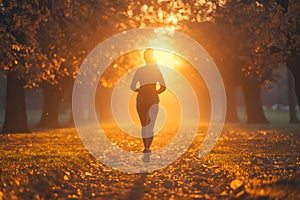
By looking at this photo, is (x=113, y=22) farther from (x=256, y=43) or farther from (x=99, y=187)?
(x=99, y=187)

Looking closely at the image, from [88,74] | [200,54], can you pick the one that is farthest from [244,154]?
[200,54]

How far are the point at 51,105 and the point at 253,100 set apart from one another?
15441 mm

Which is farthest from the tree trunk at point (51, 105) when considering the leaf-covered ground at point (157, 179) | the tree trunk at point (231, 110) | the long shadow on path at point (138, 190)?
the long shadow on path at point (138, 190)

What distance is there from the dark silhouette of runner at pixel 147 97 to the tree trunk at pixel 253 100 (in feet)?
99.3

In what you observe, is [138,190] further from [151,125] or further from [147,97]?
[147,97]

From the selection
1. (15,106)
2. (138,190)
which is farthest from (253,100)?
(138,190)

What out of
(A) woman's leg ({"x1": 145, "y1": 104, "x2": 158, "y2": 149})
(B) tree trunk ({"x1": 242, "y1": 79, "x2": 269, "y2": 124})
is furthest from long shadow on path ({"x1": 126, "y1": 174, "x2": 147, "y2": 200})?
(B) tree trunk ({"x1": 242, "y1": 79, "x2": 269, "y2": 124})

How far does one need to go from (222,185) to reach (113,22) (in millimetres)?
17617

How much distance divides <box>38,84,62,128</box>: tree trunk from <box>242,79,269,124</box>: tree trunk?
14296 millimetres

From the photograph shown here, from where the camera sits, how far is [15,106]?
94.6ft

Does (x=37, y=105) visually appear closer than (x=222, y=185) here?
No

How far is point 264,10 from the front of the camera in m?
22.1

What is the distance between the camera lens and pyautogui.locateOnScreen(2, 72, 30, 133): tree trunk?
28516 mm

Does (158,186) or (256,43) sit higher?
(256,43)
